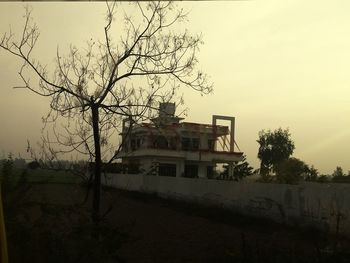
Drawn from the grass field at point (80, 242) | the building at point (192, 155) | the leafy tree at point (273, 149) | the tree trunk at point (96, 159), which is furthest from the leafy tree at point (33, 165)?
the leafy tree at point (273, 149)

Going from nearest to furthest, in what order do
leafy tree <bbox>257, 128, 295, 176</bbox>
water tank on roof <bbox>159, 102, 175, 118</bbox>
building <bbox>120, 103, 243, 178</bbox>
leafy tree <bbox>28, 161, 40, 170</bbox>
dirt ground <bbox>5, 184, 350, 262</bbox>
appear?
dirt ground <bbox>5, 184, 350, 262</bbox> < leafy tree <bbox>28, 161, 40, 170</bbox> < water tank on roof <bbox>159, 102, 175, 118</bbox> < building <bbox>120, 103, 243, 178</bbox> < leafy tree <bbox>257, 128, 295, 176</bbox>

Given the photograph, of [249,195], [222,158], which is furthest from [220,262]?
[222,158]

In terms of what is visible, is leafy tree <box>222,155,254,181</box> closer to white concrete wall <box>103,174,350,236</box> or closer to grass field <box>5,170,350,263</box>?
white concrete wall <box>103,174,350,236</box>

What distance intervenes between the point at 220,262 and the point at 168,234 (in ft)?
17.6

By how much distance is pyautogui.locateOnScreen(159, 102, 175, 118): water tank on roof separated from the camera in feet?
29.5

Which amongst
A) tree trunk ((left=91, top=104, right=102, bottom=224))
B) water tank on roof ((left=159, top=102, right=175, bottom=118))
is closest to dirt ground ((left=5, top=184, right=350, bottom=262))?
tree trunk ((left=91, top=104, right=102, bottom=224))

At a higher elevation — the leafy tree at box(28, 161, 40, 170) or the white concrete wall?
the leafy tree at box(28, 161, 40, 170)

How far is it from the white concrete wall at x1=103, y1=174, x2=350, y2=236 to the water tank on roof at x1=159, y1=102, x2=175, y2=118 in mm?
2309

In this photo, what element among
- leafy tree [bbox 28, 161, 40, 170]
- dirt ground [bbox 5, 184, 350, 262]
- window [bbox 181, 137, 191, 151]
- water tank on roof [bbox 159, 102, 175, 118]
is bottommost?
dirt ground [bbox 5, 184, 350, 262]

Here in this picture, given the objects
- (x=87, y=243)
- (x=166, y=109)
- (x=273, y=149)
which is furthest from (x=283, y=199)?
(x=273, y=149)

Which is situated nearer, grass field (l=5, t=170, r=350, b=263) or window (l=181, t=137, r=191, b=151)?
grass field (l=5, t=170, r=350, b=263)

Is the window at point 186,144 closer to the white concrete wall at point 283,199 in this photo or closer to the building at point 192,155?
the building at point 192,155

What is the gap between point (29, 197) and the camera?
21.7ft

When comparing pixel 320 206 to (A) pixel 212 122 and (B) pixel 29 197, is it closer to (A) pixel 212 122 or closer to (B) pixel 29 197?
(B) pixel 29 197
